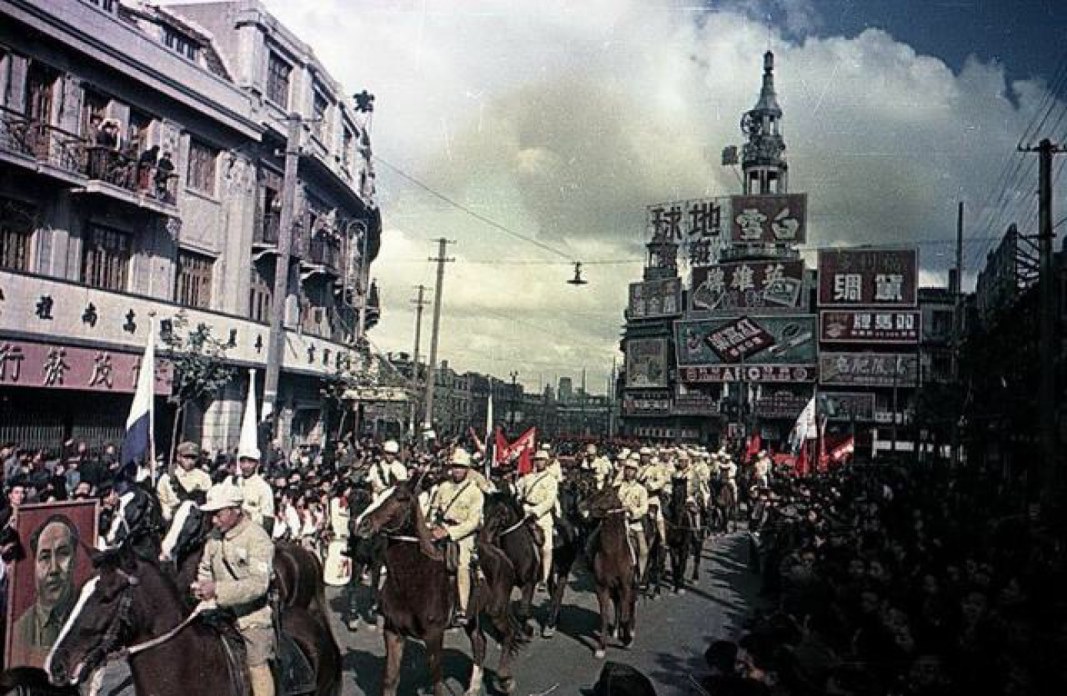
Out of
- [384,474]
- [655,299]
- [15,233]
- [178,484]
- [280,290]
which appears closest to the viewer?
[178,484]

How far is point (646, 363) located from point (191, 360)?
45402mm

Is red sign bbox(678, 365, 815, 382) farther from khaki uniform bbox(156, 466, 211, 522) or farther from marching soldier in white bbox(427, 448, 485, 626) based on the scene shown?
marching soldier in white bbox(427, 448, 485, 626)

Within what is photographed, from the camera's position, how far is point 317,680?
7.45 m

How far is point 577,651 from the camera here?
11859mm

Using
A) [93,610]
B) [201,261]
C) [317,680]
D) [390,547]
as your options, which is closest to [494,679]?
[390,547]

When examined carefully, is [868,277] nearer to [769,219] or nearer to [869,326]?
[869,326]

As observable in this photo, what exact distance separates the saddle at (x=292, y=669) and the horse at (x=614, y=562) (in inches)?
215

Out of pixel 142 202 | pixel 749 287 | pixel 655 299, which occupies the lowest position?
pixel 142 202

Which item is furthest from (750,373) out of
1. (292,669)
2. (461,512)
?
(292,669)

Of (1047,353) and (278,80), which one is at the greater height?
(278,80)

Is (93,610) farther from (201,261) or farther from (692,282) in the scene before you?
(692,282)

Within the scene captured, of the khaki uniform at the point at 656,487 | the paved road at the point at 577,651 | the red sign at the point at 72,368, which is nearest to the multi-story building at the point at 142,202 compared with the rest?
the red sign at the point at 72,368

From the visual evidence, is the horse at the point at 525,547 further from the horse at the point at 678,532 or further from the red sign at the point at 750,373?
the red sign at the point at 750,373

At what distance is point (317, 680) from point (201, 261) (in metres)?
19.4
